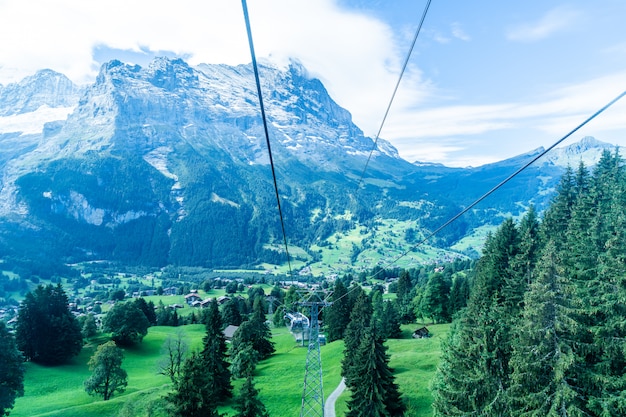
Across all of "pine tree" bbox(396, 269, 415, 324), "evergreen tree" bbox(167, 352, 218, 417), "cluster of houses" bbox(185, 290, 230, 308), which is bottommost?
"cluster of houses" bbox(185, 290, 230, 308)

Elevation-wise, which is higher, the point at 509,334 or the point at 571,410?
the point at 509,334

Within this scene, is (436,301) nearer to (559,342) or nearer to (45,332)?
(559,342)

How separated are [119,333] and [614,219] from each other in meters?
83.5

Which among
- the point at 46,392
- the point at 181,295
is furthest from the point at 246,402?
the point at 181,295

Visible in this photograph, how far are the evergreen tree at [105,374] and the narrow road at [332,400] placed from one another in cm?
2990

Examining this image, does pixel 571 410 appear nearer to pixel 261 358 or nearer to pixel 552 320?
pixel 552 320

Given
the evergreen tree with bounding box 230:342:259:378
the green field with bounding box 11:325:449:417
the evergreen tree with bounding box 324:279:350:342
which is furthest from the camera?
the evergreen tree with bounding box 324:279:350:342

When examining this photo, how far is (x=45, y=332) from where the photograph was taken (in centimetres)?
7012

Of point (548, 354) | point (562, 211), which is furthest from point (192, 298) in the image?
point (548, 354)

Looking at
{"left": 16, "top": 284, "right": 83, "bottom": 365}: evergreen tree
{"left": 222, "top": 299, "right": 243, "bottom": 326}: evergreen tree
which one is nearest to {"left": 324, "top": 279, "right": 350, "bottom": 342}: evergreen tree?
{"left": 222, "top": 299, "right": 243, "bottom": 326}: evergreen tree

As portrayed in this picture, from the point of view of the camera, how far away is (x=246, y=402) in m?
33.1

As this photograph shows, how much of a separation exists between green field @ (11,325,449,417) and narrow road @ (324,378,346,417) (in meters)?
0.83

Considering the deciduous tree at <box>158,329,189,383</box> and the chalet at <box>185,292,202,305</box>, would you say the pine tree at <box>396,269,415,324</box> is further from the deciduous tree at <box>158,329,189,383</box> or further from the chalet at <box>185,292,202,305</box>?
the chalet at <box>185,292,202,305</box>

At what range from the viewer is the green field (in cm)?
4525
